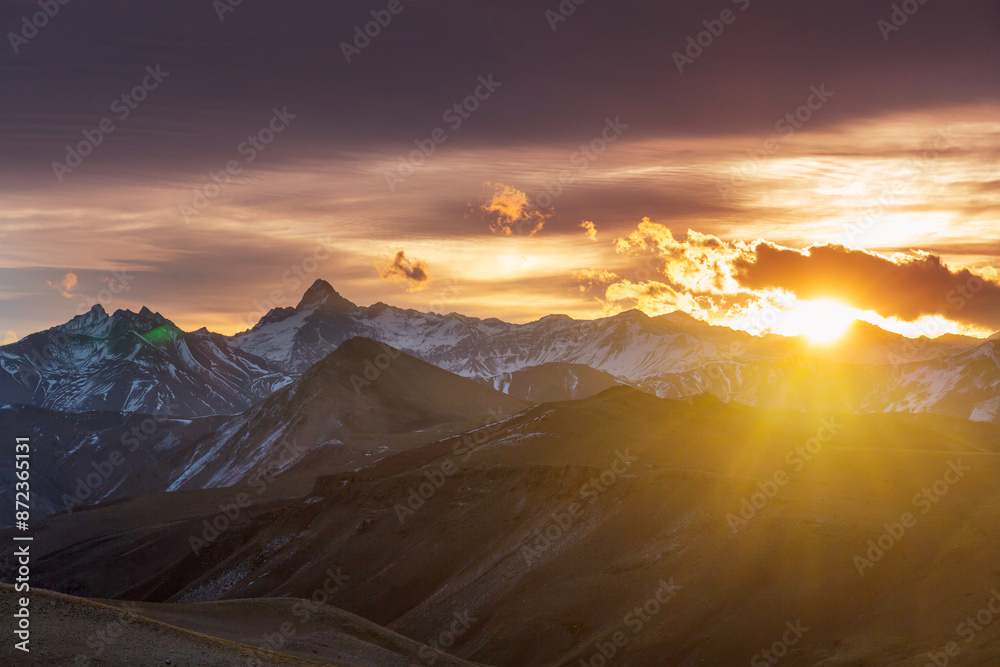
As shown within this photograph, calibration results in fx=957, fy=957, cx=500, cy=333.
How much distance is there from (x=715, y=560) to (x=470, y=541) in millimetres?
42063

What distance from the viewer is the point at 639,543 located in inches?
4198

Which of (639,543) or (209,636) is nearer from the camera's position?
(209,636)

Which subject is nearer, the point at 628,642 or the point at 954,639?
the point at 954,639

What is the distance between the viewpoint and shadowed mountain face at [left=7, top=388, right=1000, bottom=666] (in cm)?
8162

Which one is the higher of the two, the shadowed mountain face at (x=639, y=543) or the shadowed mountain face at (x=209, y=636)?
the shadowed mountain face at (x=639, y=543)

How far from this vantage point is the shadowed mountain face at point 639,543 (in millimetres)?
81625

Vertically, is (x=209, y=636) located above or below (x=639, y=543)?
below

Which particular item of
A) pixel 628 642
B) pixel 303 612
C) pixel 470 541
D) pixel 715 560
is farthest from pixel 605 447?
pixel 303 612

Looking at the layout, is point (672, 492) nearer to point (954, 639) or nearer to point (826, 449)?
point (826, 449)

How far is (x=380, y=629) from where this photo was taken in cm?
8181

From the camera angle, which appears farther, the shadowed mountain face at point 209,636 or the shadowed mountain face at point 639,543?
the shadowed mountain face at point 639,543

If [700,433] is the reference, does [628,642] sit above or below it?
below

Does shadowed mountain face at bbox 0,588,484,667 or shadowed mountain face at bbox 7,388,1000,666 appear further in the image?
shadowed mountain face at bbox 7,388,1000,666

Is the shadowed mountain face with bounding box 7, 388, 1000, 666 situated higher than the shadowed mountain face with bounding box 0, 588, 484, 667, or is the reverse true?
the shadowed mountain face with bounding box 7, 388, 1000, 666
